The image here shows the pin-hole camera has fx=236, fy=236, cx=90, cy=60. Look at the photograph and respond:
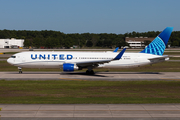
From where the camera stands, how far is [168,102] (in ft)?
65.4

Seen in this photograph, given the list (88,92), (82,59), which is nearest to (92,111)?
(88,92)

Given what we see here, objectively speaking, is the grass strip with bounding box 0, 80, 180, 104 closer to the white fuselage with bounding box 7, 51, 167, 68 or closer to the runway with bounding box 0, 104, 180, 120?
the runway with bounding box 0, 104, 180, 120

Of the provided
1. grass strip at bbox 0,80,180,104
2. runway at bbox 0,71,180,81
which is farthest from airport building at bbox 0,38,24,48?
grass strip at bbox 0,80,180,104

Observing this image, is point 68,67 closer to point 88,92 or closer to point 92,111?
point 88,92

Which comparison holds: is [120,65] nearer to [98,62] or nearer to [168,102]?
[98,62]

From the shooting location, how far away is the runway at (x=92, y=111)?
15831mm

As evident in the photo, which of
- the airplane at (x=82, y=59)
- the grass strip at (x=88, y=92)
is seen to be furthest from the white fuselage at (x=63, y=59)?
the grass strip at (x=88, y=92)

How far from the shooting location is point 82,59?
130 ft

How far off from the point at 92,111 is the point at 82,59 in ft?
75.9

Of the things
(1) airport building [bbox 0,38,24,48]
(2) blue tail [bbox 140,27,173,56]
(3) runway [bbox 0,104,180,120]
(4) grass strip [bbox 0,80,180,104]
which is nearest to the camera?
(3) runway [bbox 0,104,180,120]

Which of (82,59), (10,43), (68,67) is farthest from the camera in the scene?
(10,43)

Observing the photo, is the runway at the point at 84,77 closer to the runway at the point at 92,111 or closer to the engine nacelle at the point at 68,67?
the engine nacelle at the point at 68,67

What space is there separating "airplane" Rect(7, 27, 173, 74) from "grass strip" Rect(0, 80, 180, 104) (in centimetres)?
712

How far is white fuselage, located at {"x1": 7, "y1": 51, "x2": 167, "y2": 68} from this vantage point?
1526 inches
